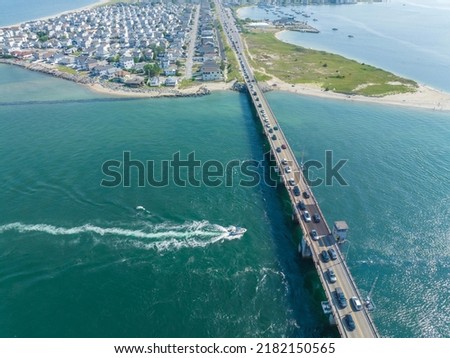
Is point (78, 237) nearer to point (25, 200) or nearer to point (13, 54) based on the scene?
point (25, 200)

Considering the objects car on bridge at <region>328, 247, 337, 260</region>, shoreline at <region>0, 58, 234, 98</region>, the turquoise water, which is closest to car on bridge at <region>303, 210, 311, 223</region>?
the turquoise water

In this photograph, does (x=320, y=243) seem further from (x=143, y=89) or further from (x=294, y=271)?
(x=143, y=89)

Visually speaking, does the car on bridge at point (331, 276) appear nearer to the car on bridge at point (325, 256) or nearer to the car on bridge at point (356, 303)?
the car on bridge at point (325, 256)

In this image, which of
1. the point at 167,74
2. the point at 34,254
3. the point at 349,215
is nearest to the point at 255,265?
the point at 349,215

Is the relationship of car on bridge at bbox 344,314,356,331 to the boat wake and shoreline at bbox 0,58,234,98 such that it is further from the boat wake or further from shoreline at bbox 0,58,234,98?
shoreline at bbox 0,58,234,98

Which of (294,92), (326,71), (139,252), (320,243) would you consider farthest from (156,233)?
(326,71)

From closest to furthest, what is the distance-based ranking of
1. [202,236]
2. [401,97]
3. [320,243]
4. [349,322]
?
[349,322] → [320,243] → [202,236] → [401,97]

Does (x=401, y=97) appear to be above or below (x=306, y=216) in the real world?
above
